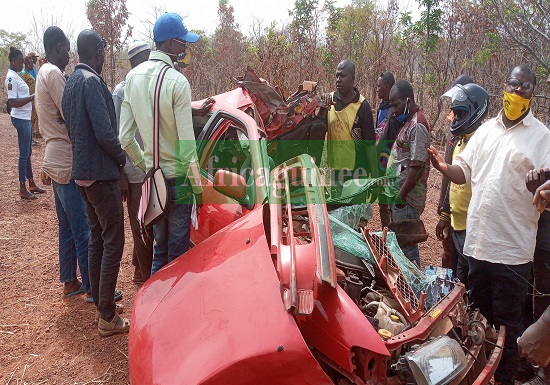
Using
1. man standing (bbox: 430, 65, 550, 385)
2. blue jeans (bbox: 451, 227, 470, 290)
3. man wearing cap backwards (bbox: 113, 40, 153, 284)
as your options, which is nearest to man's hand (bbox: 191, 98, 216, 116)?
man wearing cap backwards (bbox: 113, 40, 153, 284)

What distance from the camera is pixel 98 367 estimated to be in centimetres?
301

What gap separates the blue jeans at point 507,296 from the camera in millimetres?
2770

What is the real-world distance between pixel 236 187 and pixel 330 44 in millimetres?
9591

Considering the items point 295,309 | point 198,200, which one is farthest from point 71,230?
point 295,309

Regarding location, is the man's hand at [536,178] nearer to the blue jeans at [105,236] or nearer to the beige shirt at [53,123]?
the blue jeans at [105,236]

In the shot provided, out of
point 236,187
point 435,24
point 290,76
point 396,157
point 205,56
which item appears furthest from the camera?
point 205,56

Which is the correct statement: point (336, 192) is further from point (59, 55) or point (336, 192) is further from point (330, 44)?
point (330, 44)

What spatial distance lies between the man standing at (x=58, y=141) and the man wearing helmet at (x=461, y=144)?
3.00 meters

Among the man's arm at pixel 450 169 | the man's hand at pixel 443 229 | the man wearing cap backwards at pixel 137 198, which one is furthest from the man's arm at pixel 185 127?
the man's hand at pixel 443 229

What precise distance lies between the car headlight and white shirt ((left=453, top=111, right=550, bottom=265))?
38.3 inches

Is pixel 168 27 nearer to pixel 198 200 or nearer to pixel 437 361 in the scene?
pixel 198 200

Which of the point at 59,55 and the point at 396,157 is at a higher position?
the point at 59,55

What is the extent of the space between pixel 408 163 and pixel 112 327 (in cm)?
279

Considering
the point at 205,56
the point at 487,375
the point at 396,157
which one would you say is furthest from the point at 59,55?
the point at 205,56
